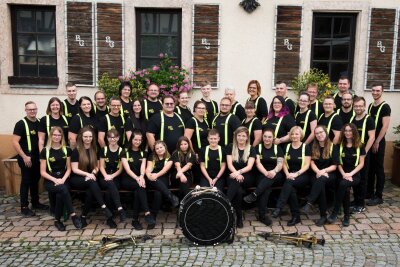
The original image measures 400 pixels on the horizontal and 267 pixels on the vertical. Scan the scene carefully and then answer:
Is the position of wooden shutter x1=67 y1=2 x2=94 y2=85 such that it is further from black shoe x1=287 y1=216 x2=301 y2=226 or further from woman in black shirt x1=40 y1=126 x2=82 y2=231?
black shoe x1=287 y1=216 x2=301 y2=226

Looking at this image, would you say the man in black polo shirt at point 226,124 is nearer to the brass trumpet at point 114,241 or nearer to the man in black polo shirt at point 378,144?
the brass trumpet at point 114,241

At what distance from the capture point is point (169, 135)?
22.4 ft

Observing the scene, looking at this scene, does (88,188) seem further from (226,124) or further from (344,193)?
(344,193)

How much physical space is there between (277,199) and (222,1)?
3.95 meters

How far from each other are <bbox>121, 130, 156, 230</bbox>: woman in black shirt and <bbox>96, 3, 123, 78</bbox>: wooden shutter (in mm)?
2612

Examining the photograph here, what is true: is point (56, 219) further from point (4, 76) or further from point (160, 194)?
point (4, 76)

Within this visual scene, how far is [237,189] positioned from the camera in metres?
6.35

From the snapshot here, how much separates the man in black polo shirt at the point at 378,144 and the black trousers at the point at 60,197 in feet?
15.5

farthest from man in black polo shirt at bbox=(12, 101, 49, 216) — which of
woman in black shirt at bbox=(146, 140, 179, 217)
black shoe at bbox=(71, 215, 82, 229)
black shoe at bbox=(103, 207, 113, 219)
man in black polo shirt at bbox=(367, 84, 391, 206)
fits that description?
man in black polo shirt at bbox=(367, 84, 391, 206)

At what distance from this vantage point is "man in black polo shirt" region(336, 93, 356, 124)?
6.93 metres

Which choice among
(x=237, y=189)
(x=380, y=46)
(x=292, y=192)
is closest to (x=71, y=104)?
(x=237, y=189)

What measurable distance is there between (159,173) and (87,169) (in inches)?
41.6

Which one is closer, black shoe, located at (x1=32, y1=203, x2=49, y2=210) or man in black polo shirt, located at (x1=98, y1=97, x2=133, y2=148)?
man in black polo shirt, located at (x1=98, y1=97, x2=133, y2=148)

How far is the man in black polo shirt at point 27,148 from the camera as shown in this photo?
6.83 meters
